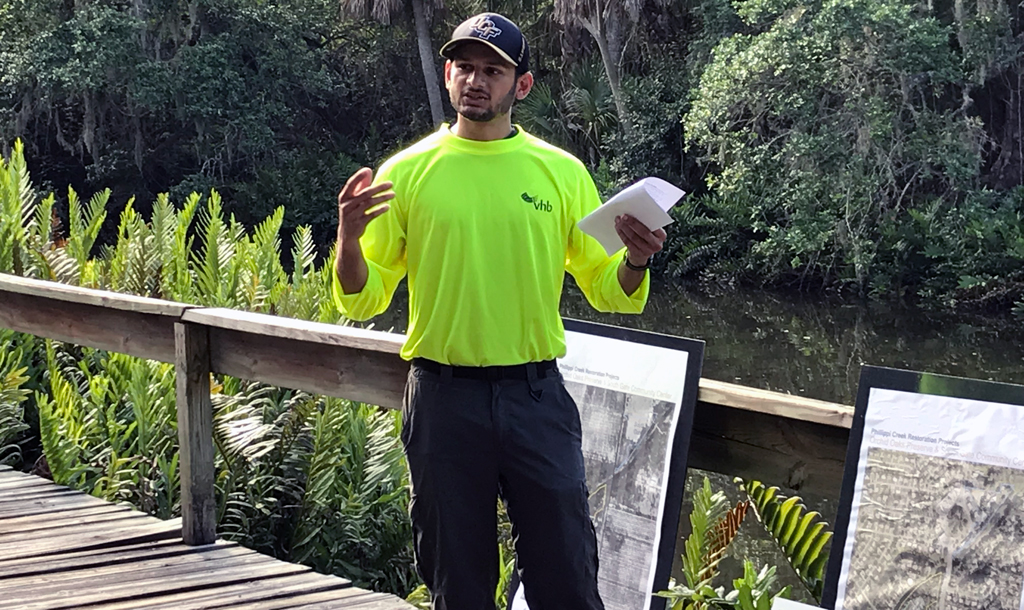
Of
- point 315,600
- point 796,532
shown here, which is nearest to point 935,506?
point 796,532

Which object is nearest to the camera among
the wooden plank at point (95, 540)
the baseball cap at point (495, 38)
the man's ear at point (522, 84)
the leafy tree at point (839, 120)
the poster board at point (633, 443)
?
the baseball cap at point (495, 38)

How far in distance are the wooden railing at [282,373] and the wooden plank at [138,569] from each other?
16 centimetres

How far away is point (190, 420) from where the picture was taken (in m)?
4.20

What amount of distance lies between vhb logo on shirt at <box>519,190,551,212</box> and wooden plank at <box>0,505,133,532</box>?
101 inches

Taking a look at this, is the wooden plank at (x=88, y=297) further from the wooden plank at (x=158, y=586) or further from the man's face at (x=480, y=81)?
the man's face at (x=480, y=81)

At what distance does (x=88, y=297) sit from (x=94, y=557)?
103cm

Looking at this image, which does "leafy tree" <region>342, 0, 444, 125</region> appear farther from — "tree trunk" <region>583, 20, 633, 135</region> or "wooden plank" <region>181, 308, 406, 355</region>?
"wooden plank" <region>181, 308, 406, 355</region>

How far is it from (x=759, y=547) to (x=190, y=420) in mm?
6707

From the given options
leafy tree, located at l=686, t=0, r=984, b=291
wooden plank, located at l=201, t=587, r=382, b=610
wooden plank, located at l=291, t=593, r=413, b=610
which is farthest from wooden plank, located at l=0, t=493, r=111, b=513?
leafy tree, located at l=686, t=0, r=984, b=291

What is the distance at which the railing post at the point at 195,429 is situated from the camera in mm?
4184

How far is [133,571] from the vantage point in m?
3.90

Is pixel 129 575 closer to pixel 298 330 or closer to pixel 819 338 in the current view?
pixel 298 330

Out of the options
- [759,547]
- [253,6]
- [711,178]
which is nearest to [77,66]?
[253,6]

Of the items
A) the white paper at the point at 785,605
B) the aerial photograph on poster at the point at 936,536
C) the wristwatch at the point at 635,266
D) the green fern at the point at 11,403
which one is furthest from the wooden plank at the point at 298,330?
the green fern at the point at 11,403
